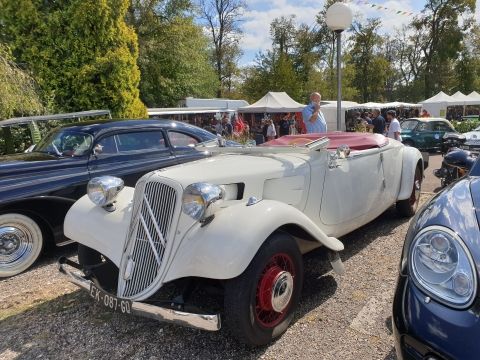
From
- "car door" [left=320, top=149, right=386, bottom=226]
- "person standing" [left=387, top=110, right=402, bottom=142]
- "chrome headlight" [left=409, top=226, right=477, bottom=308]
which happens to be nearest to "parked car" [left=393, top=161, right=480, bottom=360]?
"chrome headlight" [left=409, top=226, right=477, bottom=308]

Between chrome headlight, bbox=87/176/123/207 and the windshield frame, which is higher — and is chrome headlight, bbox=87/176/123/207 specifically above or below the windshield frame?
below

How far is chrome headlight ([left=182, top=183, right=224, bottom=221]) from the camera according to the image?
2535mm

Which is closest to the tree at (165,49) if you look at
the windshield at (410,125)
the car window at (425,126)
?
the windshield at (410,125)

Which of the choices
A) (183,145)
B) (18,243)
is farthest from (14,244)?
(183,145)

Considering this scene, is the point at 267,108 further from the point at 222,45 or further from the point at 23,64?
the point at 222,45

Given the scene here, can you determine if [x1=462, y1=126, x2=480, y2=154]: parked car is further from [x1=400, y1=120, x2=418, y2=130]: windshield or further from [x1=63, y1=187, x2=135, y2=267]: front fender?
[x1=63, y1=187, x2=135, y2=267]: front fender

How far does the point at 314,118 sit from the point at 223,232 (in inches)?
171

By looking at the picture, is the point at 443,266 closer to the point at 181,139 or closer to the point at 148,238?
the point at 148,238

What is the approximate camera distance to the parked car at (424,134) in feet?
48.7

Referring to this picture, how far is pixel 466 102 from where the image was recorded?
30.0 metres

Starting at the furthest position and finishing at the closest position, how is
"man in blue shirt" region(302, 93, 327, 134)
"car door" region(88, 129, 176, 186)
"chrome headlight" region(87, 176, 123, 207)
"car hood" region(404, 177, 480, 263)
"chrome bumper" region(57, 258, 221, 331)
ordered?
"man in blue shirt" region(302, 93, 327, 134) → "car door" region(88, 129, 176, 186) → "chrome headlight" region(87, 176, 123, 207) → "chrome bumper" region(57, 258, 221, 331) → "car hood" region(404, 177, 480, 263)

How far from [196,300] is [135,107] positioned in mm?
8194

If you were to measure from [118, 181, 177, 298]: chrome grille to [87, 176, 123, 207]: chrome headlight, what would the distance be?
54 centimetres

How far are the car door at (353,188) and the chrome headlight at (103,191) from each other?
5.91 ft
